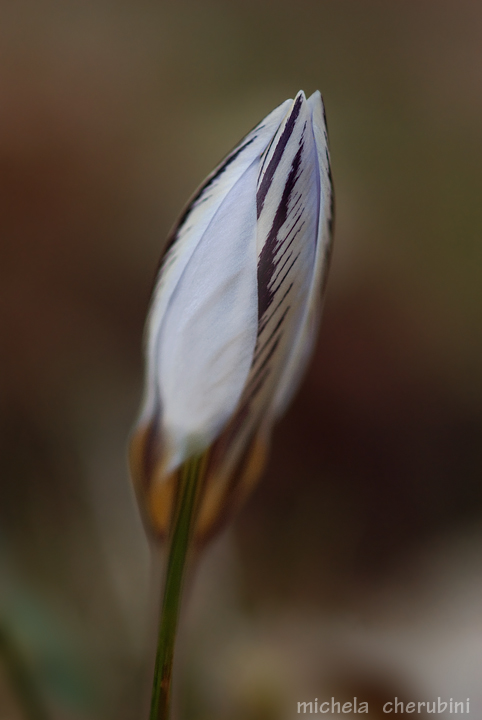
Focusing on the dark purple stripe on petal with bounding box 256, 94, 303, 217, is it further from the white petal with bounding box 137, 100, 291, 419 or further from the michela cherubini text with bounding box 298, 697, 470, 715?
the michela cherubini text with bounding box 298, 697, 470, 715

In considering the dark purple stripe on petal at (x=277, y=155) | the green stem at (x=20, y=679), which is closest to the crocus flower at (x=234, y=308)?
the dark purple stripe on petal at (x=277, y=155)

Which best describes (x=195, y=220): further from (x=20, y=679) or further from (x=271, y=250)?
(x=20, y=679)

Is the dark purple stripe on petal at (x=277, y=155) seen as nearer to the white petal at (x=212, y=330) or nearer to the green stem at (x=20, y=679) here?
the white petal at (x=212, y=330)

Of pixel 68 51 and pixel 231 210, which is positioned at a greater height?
pixel 68 51

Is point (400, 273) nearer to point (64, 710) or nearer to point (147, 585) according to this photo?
point (147, 585)

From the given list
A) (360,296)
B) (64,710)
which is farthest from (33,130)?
(64,710)

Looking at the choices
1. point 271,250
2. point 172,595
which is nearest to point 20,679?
point 172,595

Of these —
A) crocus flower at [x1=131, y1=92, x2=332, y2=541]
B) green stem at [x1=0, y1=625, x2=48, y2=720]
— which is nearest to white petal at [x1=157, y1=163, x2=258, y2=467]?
crocus flower at [x1=131, y1=92, x2=332, y2=541]
